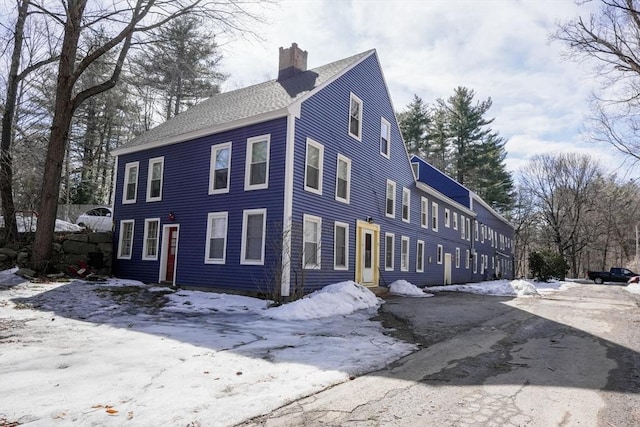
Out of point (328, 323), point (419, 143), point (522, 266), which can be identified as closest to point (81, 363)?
point (328, 323)

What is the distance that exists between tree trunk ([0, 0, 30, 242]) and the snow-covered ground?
555cm

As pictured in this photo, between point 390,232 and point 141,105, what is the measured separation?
21.1 m

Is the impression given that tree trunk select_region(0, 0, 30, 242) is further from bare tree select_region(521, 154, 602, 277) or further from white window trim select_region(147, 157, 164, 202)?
bare tree select_region(521, 154, 602, 277)

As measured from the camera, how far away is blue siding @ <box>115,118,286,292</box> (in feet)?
39.8

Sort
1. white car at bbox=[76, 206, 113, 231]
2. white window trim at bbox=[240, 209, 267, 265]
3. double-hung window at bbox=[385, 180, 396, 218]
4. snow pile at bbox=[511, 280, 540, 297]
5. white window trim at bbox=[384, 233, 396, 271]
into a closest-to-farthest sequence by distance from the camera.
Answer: white window trim at bbox=[240, 209, 267, 265]
white window trim at bbox=[384, 233, 396, 271]
double-hung window at bbox=[385, 180, 396, 218]
snow pile at bbox=[511, 280, 540, 297]
white car at bbox=[76, 206, 113, 231]

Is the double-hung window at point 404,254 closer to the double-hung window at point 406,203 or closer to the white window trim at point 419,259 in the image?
the double-hung window at point 406,203

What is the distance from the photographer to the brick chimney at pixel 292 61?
16.5 meters

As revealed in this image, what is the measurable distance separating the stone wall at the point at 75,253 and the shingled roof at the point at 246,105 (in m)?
3.81

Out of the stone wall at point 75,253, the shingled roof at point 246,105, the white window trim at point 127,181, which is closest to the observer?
the shingled roof at point 246,105

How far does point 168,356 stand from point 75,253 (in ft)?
39.7

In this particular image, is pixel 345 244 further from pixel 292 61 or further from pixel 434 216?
pixel 434 216

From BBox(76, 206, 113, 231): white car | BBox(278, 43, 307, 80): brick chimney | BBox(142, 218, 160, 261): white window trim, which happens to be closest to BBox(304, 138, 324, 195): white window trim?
BBox(278, 43, 307, 80): brick chimney

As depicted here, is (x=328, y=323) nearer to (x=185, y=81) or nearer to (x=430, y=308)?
(x=430, y=308)

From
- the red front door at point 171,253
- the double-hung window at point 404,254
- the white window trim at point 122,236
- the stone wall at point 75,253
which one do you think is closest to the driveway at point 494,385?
the red front door at point 171,253
